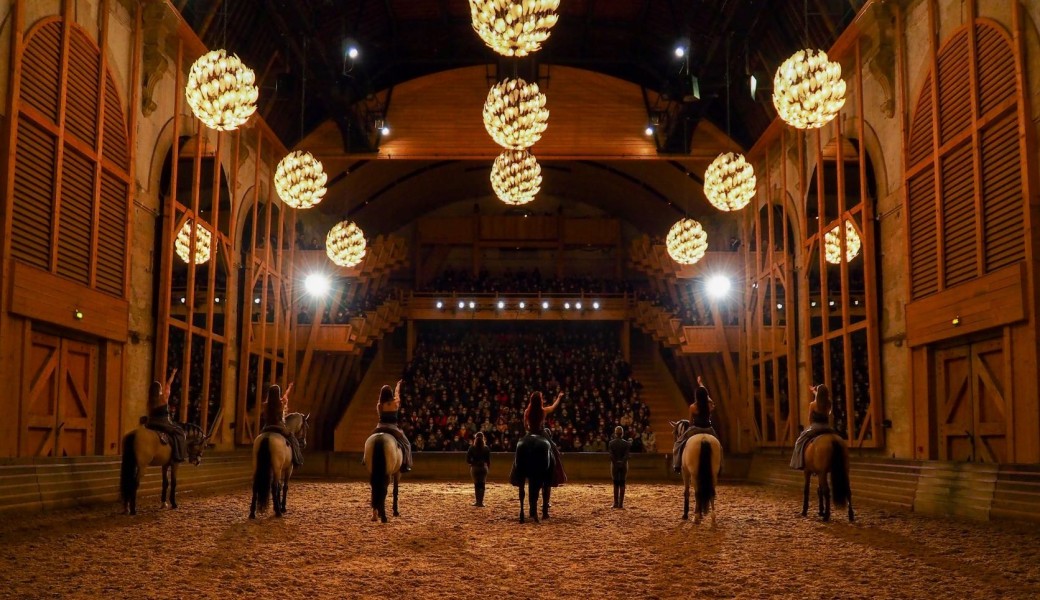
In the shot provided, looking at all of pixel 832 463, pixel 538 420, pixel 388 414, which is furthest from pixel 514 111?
pixel 832 463

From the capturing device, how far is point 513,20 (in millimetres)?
10844

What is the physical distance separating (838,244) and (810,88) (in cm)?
765

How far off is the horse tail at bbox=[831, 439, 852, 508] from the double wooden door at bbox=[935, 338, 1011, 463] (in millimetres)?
3198

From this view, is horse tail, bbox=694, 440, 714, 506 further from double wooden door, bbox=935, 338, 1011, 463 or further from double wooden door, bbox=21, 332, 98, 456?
double wooden door, bbox=21, 332, 98, 456

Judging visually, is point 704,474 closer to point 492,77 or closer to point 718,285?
point 492,77

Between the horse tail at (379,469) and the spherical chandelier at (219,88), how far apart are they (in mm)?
5360

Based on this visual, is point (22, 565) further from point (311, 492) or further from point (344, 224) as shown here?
point (344, 224)

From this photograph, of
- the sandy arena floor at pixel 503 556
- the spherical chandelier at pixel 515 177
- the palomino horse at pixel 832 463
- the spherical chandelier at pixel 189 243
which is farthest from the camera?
the spherical chandelier at pixel 189 243

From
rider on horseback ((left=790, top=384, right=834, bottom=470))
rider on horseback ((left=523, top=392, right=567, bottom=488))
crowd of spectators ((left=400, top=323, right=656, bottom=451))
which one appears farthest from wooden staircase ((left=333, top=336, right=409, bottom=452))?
rider on horseback ((left=790, top=384, right=834, bottom=470))

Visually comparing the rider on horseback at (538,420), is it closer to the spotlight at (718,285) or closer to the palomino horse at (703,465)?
the palomino horse at (703,465)

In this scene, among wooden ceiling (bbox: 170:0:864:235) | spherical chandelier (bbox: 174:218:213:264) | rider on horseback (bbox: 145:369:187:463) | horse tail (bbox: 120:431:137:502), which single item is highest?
wooden ceiling (bbox: 170:0:864:235)

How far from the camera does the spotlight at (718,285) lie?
28.6 meters

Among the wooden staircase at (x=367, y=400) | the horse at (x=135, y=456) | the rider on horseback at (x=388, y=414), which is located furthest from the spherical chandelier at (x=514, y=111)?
the wooden staircase at (x=367, y=400)

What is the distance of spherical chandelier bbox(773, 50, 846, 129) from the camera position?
1286cm
